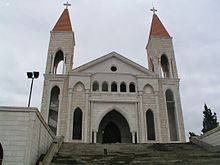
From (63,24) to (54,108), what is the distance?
11.3 meters

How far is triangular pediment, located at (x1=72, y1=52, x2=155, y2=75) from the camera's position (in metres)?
27.6

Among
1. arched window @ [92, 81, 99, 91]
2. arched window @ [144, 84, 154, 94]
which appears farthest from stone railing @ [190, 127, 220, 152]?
arched window @ [92, 81, 99, 91]

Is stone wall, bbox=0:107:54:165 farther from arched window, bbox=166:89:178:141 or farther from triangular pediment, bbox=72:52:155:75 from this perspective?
arched window, bbox=166:89:178:141

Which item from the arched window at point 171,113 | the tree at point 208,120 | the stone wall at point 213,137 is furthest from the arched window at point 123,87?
the tree at point 208,120

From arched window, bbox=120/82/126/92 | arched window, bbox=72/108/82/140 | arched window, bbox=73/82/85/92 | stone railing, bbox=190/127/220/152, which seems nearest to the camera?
stone railing, bbox=190/127/220/152

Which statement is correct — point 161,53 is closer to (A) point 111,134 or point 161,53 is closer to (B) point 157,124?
(B) point 157,124

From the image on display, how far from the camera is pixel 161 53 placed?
3025 centimetres

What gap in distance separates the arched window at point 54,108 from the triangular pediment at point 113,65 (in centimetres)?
365

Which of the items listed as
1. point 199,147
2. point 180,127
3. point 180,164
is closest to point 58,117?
point 180,127

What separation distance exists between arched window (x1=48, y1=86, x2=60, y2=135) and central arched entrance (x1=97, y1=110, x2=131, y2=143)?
487 cm

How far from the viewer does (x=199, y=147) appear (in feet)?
52.2

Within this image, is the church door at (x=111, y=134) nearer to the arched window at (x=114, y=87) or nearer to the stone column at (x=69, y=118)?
the arched window at (x=114, y=87)

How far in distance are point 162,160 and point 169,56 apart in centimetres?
2003

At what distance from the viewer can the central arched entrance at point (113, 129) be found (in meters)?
27.2
